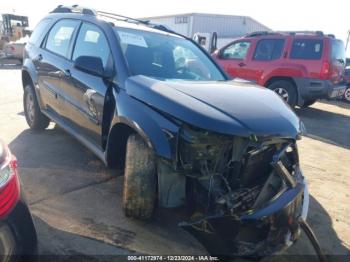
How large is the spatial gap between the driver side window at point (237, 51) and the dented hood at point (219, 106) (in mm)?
6253

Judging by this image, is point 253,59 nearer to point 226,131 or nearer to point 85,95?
point 85,95

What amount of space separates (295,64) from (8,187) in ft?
24.7

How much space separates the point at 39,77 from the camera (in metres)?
4.89

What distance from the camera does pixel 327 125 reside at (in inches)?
309

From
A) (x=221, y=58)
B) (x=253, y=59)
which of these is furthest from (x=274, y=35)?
(x=221, y=58)

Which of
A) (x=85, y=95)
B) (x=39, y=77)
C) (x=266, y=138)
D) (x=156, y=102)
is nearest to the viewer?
(x=266, y=138)

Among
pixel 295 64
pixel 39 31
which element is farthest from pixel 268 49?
pixel 39 31

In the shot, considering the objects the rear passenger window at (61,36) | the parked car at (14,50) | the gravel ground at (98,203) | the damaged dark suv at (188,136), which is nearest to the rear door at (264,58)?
the gravel ground at (98,203)

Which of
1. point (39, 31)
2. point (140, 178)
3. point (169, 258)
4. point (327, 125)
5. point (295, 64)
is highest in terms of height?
point (39, 31)

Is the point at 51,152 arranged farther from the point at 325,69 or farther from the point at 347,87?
the point at 347,87

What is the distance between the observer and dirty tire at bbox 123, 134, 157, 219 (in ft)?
9.06

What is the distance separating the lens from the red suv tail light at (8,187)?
1845mm

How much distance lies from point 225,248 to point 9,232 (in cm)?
130

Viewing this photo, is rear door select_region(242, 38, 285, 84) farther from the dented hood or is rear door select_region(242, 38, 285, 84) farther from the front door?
the dented hood
